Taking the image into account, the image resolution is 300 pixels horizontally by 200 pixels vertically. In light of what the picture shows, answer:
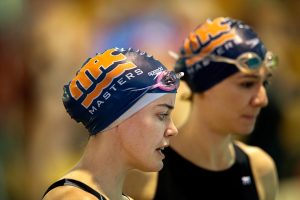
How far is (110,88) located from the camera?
404cm

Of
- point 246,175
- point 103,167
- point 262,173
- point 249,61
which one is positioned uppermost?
point 103,167

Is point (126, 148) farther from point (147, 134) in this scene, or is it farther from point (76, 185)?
point (76, 185)

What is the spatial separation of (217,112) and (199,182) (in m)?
0.58

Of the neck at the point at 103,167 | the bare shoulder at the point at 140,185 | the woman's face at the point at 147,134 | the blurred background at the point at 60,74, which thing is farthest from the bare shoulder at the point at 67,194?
the blurred background at the point at 60,74

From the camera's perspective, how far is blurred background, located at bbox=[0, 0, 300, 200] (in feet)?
26.0

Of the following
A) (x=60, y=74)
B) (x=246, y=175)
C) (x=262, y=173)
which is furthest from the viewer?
(x=60, y=74)

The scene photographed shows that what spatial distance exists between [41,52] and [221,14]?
271cm

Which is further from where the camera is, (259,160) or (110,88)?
(259,160)

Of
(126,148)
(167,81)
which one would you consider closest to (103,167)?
(126,148)

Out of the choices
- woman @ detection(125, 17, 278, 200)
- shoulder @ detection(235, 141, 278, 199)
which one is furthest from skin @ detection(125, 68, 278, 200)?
shoulder @ detection(235, 141, 278, 199)

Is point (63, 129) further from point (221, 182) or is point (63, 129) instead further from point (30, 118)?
point (221, 182)

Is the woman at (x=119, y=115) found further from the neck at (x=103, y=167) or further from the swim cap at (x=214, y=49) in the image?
the swim cap at (x=214, y=49)

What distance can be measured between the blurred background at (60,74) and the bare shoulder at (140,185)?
7.90 ft

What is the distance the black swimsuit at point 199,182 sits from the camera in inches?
225
